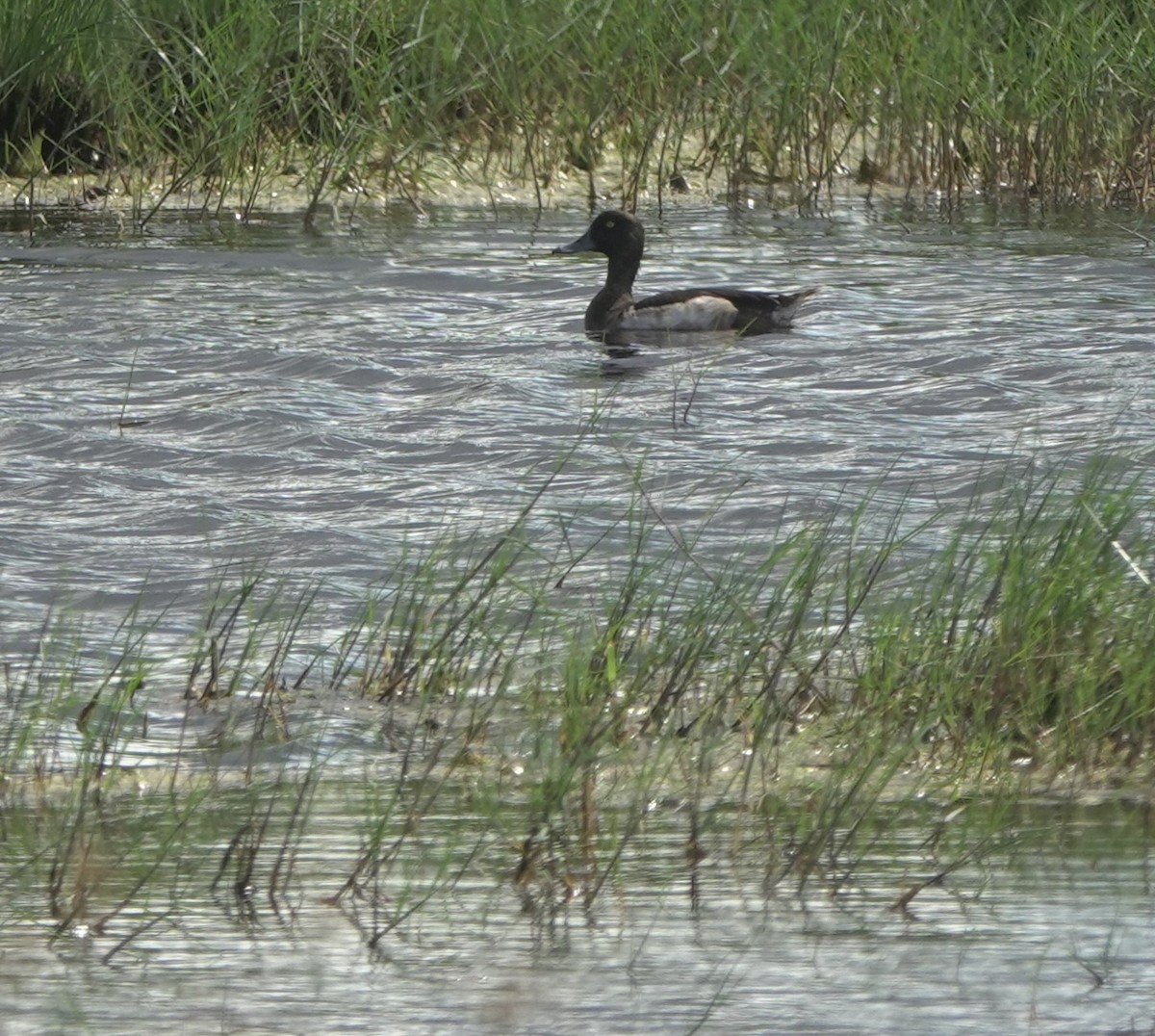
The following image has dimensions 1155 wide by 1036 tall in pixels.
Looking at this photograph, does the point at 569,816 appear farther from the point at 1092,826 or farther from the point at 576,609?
the point at 576,609

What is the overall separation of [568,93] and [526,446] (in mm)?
5058

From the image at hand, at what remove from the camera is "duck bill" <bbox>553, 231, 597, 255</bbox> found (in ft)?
33.3

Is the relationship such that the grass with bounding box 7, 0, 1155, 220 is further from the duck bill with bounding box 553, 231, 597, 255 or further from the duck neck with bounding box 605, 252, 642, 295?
the duck neck with bounding box 605, 252, 642, 295

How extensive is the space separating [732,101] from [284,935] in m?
9.05

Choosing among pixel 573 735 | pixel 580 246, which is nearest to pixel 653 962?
pixel 573 735

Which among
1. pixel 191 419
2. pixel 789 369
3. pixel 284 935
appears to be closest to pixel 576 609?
pixel 284 935

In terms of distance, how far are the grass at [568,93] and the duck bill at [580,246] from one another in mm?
1282

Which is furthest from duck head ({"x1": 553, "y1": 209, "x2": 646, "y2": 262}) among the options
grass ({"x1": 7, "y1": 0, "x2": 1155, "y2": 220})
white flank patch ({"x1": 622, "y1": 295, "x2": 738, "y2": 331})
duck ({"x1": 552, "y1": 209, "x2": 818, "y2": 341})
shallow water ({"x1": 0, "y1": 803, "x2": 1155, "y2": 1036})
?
shallow water ({"x1": 0, "y1": 803, "x2": 1155, "y2": 1036})

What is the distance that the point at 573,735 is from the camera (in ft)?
13.2

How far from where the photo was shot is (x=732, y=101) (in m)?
12.0

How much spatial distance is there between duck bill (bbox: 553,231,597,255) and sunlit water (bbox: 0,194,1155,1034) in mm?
157

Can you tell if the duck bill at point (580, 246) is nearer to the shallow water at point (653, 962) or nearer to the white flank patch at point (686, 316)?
the white flank patch at point (686, 316)

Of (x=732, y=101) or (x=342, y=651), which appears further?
(x=732, y=101)

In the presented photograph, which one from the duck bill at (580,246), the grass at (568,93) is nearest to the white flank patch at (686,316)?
the duck bill at (580,246)
